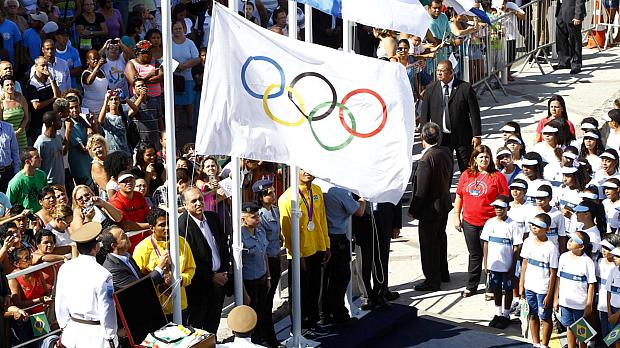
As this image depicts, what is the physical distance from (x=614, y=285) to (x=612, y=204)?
208 cm

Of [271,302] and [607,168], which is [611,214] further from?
[271,302]

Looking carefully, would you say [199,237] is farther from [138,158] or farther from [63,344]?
[138,158]

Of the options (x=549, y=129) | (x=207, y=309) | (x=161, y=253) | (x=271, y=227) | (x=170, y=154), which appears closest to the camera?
(x=170, y=154)

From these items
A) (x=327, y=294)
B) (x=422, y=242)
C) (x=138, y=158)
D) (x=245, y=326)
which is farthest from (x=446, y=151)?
(x=245, y=326)

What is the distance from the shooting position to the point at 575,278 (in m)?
12.5

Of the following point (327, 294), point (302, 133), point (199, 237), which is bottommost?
point (327, 294)

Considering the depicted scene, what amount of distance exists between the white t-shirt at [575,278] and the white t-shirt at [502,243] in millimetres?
950

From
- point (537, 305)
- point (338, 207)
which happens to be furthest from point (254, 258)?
point (537, 305)

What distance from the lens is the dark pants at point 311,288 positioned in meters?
13.1

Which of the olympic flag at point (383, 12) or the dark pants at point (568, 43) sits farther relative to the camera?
the dark pants at point (568, 43)

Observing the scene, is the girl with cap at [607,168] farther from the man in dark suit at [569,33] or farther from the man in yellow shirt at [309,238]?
the man in dark suit at [569,33]

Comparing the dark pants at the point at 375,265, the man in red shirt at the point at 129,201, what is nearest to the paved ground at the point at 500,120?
the dark pants at the point at 375,265

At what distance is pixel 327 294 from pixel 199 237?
2.31 m

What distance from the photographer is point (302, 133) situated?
1105 cm
